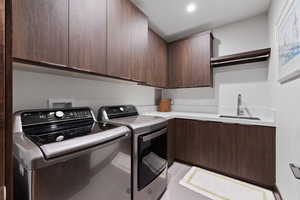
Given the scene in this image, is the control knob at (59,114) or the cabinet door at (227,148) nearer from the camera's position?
the control knob at (59,114)

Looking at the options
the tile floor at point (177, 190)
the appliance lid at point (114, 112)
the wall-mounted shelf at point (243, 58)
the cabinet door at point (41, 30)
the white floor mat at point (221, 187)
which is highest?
the wall-mounted shelf at point (243, 58)

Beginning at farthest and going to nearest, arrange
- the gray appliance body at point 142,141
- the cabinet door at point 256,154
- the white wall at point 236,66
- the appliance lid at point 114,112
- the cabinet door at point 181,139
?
the cabinet door at point 181,139 < the white wall at point 236,66 < the cabinet door at point 256,154 < the appliance lid at point 114,112 < the gray appliance body at point 142,141

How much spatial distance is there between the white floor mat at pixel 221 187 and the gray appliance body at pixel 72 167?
110 cm

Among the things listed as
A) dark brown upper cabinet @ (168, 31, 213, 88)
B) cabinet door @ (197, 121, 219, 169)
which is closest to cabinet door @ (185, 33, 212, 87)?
dark brown upper cabinet @ (168, 31, 213, 88)

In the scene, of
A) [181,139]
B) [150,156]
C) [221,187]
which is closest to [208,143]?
[181,139]

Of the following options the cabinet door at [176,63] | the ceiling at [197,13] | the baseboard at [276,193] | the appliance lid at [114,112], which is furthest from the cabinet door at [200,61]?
the baseboard at [276,193]

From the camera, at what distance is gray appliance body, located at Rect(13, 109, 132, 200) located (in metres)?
0.59

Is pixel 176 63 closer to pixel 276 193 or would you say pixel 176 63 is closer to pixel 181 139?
pixel 181 139

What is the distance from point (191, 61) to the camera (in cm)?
239

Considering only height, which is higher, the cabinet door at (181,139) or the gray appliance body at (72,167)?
the gray appliance body at (72,167)

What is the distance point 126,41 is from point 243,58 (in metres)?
1.82

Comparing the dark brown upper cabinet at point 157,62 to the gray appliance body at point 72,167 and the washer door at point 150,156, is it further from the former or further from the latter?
the gray appliance body at point 72,167

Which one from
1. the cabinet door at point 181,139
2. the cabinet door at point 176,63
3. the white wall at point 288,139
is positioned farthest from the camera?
the cabinet door at point 176,63

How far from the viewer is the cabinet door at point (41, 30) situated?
2.56 ft
